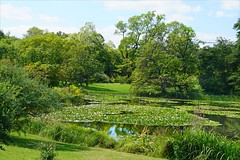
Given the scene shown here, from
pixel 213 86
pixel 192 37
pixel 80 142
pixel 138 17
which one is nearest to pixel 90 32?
pixel 138 17

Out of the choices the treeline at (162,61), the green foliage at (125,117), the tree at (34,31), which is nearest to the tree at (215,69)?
the treeline at (162,61)

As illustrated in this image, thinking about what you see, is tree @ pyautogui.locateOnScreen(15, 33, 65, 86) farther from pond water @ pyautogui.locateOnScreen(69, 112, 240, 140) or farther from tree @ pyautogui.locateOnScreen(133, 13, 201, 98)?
pond water @ pyautogui.locateOnScreen(69, 112, 240, 140)

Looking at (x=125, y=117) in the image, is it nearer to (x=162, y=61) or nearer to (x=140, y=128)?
(x=140, y=128)

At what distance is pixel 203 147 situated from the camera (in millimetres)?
12125

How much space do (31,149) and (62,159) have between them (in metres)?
1.91

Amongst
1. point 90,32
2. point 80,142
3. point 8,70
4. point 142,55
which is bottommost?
point 80,142

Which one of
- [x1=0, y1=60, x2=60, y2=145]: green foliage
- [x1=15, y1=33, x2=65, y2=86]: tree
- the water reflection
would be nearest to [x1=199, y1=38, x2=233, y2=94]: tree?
[x1=15, y1=33, x2=65, y2=86]: tree

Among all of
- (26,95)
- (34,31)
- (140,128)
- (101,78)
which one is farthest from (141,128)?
(34,31)

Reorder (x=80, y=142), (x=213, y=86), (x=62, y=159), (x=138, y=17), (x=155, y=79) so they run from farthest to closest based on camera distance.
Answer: (x=138, y=17) → (x=213, y=86) → (x=155, y=79) → (x=80, y=142) → (x=62, y=159)

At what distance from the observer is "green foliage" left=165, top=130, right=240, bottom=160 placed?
1209 cm

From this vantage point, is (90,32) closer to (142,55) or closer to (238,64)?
(142,55)

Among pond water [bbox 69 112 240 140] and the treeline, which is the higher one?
the treeline

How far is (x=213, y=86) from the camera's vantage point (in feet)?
186

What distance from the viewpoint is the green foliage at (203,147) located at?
12094 mm
